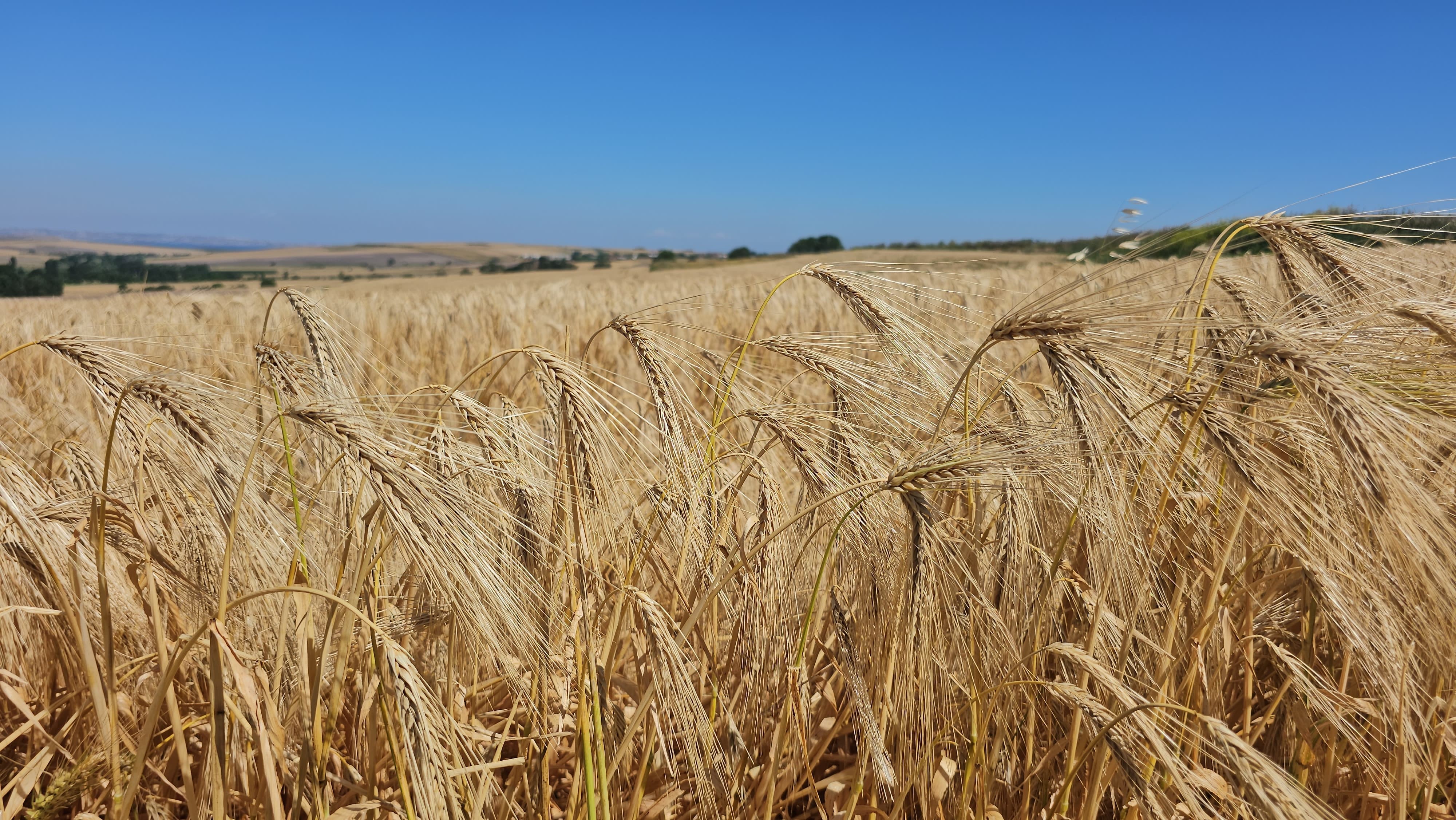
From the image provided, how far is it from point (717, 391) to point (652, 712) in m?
0.53

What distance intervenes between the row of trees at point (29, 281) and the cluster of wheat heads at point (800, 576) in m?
6.20

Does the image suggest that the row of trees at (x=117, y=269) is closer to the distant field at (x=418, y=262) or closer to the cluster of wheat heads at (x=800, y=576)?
the distant field at (x=418, y=262)

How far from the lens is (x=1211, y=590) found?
1305 mm

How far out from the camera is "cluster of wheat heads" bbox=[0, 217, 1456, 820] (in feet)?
3.40

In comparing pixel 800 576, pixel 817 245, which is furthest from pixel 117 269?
pixel 817 245

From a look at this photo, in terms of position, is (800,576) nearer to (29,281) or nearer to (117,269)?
(117,269)

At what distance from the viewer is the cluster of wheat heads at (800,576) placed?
1035mm

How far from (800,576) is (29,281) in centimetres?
1011

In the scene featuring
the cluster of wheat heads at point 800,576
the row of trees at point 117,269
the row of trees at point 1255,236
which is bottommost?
the cluster of wheat heads at point 800,576

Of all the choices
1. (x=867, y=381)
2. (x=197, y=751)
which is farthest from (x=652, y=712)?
(x=197, y=751)

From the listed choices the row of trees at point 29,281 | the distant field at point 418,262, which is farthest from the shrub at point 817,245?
the row of trees at point 29,281

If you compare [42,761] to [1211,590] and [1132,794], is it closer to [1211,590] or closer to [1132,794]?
[1132,794]

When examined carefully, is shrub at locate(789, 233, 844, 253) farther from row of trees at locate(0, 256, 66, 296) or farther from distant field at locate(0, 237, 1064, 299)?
row of trees at locate(0, 256, 66, 296)

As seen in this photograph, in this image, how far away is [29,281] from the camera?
8188 millimetres
